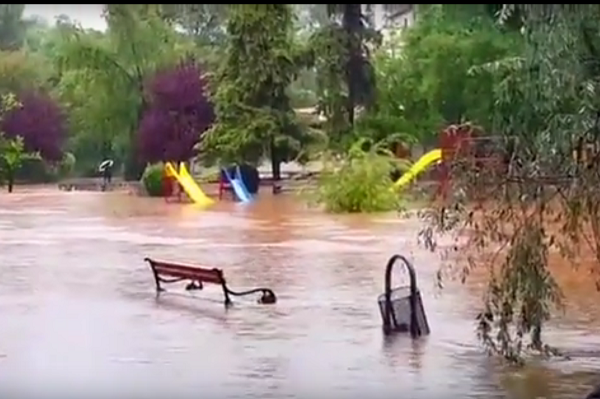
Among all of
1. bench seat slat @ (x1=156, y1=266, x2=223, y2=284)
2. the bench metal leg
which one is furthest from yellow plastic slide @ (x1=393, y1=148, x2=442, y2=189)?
the bench metal leg

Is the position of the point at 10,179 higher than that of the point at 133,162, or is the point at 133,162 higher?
the point at 133,162

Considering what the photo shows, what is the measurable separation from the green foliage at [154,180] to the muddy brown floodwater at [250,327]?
5.85 metres

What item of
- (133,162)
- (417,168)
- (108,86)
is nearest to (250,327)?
(417,168)

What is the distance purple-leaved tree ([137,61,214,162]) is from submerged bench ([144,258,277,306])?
10881 mm

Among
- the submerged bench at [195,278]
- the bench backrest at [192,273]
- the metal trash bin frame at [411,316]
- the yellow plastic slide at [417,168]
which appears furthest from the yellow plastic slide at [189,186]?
the metal trash bin frame at [411,316]

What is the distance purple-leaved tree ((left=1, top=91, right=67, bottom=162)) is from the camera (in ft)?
61.3

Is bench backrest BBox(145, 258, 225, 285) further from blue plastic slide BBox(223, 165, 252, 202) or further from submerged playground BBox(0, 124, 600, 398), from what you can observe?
blue plastic slide BBox(223, 165, 252, 202)

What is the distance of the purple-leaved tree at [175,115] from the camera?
20.4 m

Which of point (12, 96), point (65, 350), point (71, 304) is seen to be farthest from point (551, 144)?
point (12, 96)

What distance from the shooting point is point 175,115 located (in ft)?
69.5

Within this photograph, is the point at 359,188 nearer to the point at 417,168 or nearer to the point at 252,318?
the point at 417,168

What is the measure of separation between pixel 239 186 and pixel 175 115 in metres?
2.16

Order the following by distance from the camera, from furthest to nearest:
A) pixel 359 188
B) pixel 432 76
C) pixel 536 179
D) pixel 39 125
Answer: pixel 432 76 → pixel 39 125 → pixel 359 188 → pixel 536 179

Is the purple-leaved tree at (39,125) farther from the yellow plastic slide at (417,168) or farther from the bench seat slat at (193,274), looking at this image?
the bench seat slat at (193,274)
